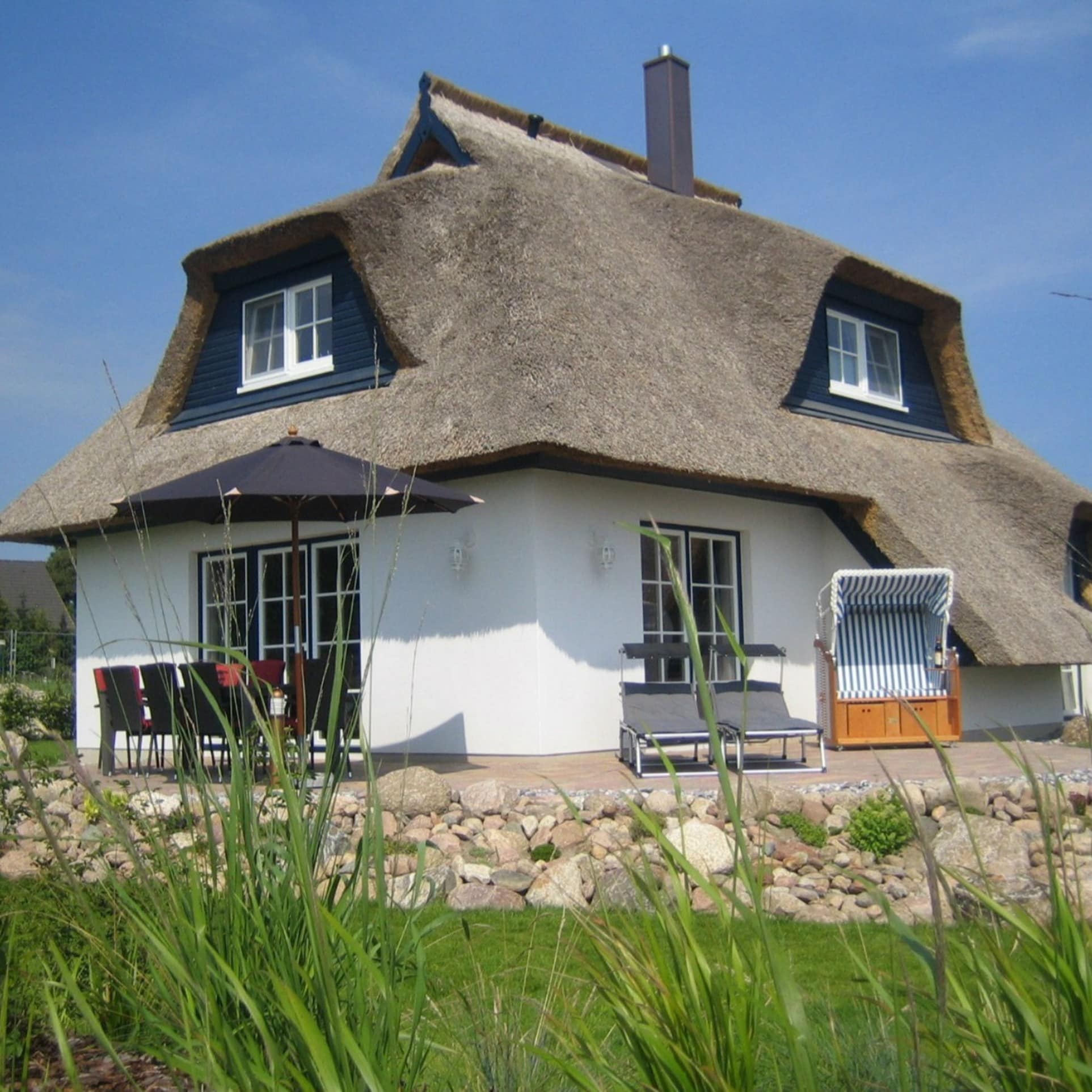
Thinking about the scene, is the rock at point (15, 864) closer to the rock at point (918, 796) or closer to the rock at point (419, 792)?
the rock at point (419, 792)

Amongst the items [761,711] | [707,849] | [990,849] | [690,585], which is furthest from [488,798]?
[690,585]

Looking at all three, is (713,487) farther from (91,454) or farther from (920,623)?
(91,454)

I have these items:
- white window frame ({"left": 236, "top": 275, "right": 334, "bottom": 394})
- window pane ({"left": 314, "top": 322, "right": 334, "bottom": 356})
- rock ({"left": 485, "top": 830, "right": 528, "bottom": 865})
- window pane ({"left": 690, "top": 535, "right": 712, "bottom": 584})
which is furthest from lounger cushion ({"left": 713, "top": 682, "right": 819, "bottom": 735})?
window pane ({"left": 314, "top": 322, "right": 334, "bottom": 356})

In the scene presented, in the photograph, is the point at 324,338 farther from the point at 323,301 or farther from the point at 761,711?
the point at 761,711

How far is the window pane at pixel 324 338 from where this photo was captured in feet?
37.5

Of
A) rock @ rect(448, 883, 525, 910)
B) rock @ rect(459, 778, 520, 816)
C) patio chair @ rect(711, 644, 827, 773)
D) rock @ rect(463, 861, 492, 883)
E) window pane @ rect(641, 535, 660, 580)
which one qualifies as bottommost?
rock @ rect(448, 883, 525, 910)

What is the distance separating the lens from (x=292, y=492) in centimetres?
669

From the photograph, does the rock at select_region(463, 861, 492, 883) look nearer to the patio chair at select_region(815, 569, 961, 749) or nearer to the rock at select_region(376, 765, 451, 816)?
the rock at select_region(376, 765, 451, 816)

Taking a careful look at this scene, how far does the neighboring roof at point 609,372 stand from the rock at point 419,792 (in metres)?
3.00

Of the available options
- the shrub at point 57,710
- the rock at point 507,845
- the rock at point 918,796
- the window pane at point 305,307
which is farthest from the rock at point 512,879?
the window pane at point 305,307

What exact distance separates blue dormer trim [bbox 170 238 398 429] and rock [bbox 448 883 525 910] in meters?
6.15

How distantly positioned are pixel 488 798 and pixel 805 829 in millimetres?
1547

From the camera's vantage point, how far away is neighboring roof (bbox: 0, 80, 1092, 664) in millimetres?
9320

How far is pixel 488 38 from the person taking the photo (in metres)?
7.59
